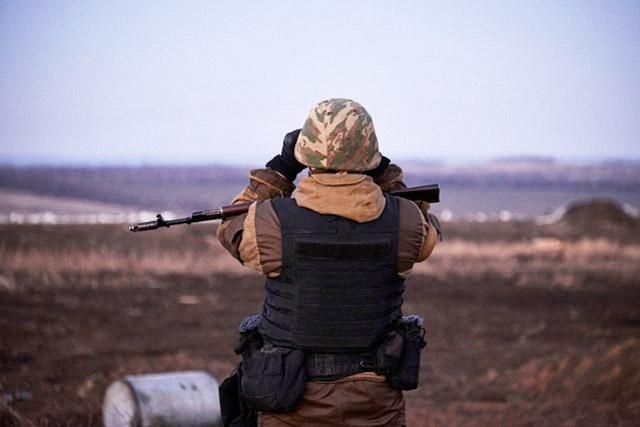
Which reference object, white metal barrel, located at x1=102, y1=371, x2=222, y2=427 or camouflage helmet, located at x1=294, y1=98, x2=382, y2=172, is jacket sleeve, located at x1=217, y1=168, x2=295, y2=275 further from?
white metal barrel, located at x1=102, y1=371, x2=222, y2=427

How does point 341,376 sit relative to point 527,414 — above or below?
above

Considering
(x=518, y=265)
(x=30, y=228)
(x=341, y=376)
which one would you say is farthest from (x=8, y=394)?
(x=30, y=228)

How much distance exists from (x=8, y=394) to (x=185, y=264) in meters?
14.2

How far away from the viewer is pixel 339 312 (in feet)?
14.3

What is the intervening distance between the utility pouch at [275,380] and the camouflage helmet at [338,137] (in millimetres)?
786

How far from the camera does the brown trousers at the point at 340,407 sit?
4.34 meters

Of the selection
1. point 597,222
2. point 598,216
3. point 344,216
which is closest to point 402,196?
point 344,216

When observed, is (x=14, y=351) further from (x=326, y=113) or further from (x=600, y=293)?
(x=600, y=293)

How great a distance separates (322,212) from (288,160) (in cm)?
33

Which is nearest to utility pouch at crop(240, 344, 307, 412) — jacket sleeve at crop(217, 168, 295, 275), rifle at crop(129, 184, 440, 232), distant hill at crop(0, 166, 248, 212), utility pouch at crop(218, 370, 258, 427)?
utility pouch at crop(218, 370, 258, 427)

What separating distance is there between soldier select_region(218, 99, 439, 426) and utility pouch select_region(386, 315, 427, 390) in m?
0.06

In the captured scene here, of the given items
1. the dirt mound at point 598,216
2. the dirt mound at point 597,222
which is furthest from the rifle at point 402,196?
the dirt mound at point 598,216

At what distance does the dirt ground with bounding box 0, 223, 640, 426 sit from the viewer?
399 inches

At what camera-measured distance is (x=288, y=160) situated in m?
4.51
